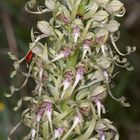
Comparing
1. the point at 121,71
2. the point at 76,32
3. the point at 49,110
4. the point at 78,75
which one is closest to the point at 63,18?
the point at 76,32

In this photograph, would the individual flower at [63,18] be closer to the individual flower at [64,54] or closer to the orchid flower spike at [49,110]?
the individual flower at [64,54]

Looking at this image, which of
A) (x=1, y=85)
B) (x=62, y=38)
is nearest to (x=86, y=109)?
(x=62, y=38)

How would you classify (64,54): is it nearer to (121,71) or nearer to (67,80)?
(67,80)

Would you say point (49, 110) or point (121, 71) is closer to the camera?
point (49, 110)

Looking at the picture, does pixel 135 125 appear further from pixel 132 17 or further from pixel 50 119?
pixel 50 119

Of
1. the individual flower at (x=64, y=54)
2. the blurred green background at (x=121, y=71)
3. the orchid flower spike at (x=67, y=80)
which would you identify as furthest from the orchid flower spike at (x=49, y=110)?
the blurred green background at (x=121, y=71)

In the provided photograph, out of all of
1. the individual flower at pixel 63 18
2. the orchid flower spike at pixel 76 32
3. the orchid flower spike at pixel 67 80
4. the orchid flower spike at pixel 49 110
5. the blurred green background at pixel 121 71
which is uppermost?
the individual flower at pixel 63 18

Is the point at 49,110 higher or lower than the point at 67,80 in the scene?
lower

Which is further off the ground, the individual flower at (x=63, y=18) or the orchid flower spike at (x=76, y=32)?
the individual flower at (x=63, y=18)

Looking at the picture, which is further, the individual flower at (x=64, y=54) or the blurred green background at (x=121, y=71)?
the blurred green background at (x=121, y=71)
